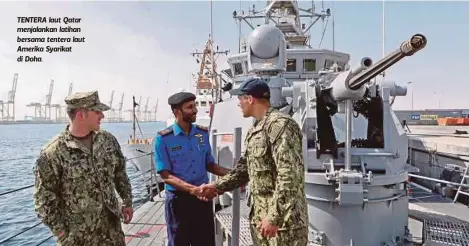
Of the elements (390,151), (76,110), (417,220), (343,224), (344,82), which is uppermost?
(344,82)

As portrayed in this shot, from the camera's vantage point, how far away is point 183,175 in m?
3.00

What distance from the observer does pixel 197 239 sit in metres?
3.00

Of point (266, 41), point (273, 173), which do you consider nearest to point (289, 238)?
point (273, 173)

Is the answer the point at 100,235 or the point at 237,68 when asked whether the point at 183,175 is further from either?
the point at 237,68

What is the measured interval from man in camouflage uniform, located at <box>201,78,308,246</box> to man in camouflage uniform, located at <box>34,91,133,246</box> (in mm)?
937

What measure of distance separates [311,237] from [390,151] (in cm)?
134

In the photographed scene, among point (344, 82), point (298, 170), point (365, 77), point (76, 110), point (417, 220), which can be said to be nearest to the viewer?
point (298, 170)

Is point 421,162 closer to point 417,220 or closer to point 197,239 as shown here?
point 417,220

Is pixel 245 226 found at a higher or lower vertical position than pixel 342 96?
lower

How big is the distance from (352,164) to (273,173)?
219 cm

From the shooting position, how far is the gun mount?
3.92 m

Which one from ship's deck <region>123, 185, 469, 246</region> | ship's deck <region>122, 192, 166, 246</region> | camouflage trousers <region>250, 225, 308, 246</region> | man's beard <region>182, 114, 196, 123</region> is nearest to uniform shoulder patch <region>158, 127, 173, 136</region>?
man's beard <region>182, 114, 196, 123</region>

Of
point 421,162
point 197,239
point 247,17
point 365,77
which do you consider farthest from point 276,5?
point 197,239

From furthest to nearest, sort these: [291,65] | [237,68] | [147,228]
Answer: [237,68] → [291,65] → [147,228]
